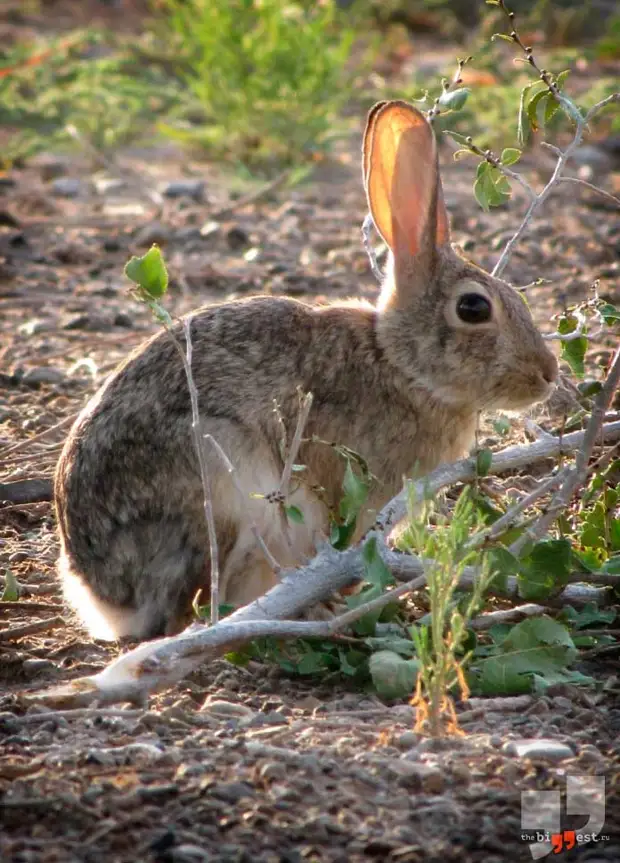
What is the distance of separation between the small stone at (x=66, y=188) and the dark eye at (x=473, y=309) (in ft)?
17.3

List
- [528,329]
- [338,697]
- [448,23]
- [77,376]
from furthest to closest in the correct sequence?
[448,23], [77,376], [528,329], [338,697]

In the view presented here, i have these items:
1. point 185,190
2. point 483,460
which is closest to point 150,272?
point 483,460

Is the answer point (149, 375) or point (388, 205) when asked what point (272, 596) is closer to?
point (149, 375)

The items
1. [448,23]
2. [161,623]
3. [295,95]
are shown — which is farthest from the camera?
[448,23]

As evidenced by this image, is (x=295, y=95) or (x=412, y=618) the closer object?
(x=412, y=618)

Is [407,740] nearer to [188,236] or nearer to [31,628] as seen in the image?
[31,628]

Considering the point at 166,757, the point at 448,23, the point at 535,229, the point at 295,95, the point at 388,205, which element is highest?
the point at 448,23

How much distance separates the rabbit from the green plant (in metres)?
4.46

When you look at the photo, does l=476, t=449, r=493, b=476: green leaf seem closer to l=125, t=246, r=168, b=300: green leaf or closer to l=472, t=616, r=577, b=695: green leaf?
l=472, t=616, r=577, b=695: green leaf

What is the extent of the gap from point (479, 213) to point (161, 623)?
5.14 metres

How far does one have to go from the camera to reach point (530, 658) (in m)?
3.91

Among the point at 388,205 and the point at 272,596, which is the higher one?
the point at 388,205

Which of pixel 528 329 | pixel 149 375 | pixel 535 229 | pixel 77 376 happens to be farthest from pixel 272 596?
pixel 535 229

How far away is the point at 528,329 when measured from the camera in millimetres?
4703
